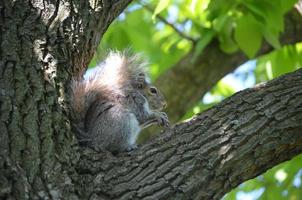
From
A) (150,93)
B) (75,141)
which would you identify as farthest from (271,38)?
(75,141)

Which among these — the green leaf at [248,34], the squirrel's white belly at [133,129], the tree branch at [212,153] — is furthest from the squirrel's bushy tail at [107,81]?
the green leaf at [248,34]

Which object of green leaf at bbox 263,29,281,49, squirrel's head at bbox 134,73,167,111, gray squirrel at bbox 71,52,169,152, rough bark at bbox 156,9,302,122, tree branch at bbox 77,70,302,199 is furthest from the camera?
rough bark at bbox 156,9,302,122

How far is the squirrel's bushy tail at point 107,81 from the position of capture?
2.89 metres

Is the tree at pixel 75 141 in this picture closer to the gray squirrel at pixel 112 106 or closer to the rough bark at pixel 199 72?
the gray squirrel at pixel 112 106

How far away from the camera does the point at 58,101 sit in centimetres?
247

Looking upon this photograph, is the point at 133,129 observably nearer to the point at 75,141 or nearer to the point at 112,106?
the point at 112,106

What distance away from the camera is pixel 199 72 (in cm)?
467

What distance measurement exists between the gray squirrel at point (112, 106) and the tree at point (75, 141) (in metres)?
0.20

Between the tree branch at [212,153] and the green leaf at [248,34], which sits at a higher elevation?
the green leaf at [248,34]

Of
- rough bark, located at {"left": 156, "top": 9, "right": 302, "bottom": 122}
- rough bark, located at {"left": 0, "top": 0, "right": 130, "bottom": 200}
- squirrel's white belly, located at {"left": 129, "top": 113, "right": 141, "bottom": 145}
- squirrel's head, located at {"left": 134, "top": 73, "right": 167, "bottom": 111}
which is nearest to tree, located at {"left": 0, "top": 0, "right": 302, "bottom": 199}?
rough bark, located at {"left": 0, "top": 0, "right": 130, "bottom": 200}

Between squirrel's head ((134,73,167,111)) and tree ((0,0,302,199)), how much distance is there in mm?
1112

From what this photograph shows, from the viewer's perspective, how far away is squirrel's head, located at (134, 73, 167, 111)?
3.86 m

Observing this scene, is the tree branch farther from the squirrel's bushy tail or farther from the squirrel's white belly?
the squirrel's white belly

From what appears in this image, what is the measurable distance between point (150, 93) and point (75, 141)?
1585 mm
